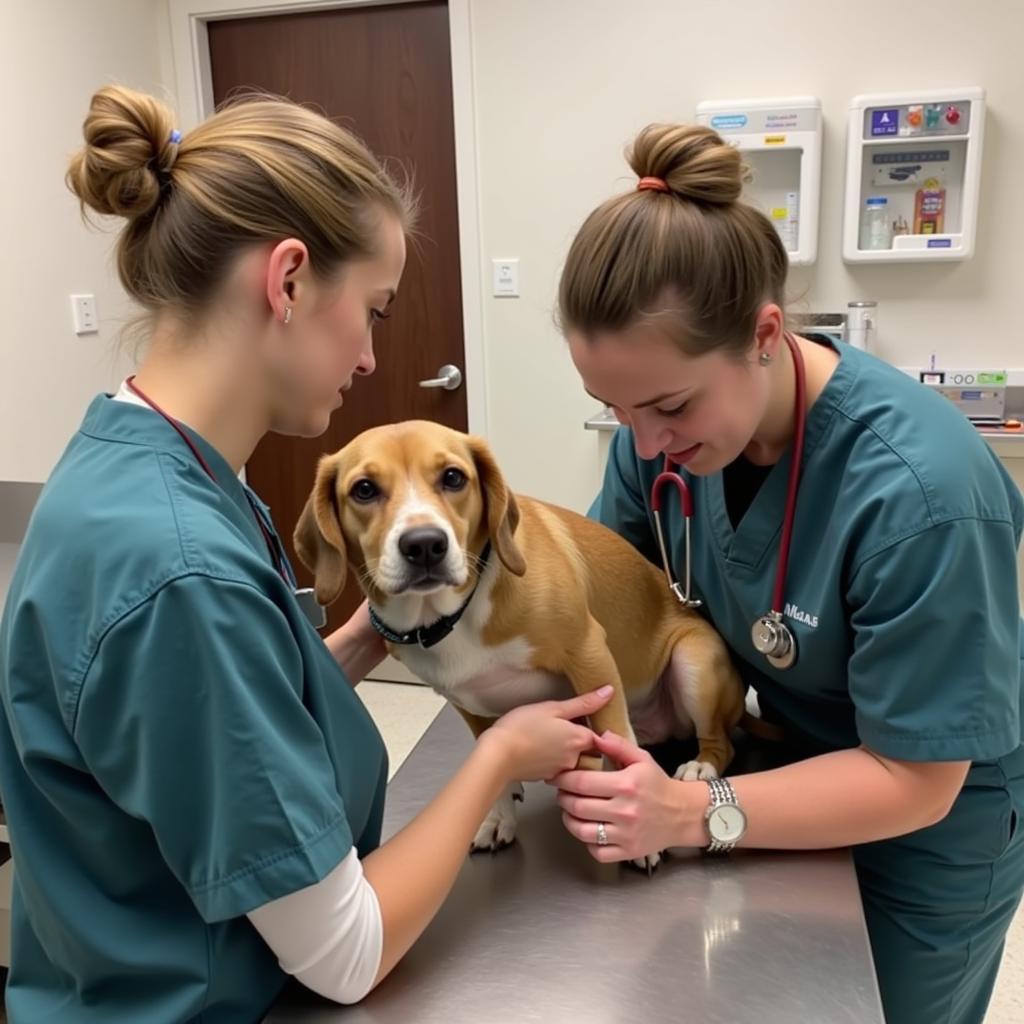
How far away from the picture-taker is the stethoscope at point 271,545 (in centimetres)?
81

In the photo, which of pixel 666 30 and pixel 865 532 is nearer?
pixel 865 532

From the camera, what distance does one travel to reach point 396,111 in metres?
3.26

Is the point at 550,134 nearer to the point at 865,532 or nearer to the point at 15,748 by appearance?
the point at 865,532

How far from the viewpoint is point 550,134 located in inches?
119

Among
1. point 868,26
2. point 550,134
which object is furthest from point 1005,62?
point 550,134

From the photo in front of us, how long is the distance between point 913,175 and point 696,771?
2.20 meters

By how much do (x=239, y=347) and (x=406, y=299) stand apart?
2.62m

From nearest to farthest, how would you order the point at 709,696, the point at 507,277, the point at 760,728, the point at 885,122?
1. the point at 709,696
2. the point at 760,728
3. the point at 885,122
4. the point at 507,277

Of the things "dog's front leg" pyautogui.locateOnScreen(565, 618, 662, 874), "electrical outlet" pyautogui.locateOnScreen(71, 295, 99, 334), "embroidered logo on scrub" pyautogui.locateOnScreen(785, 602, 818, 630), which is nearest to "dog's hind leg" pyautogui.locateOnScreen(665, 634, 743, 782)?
"dog's front leg" pyautogui.locateOnScreen(565, 618, 662, 874)

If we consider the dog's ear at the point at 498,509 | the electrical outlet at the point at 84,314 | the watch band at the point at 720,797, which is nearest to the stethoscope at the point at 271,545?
the dog's ear at the point at 498,509

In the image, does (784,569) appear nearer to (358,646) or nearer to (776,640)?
(776,640)

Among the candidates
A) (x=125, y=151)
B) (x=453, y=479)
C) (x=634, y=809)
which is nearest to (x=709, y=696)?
(x=634, y=809)

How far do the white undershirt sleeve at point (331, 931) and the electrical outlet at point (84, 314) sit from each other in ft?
8.83

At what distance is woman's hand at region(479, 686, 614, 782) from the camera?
1000 millimetres
